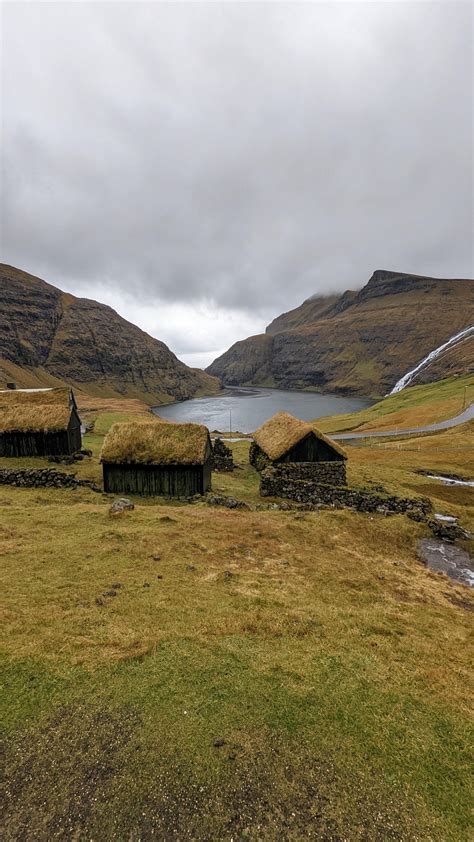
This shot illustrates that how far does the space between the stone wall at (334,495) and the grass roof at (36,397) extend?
25056 millimetres

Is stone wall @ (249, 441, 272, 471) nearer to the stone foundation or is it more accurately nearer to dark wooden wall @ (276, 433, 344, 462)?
the stone foundation

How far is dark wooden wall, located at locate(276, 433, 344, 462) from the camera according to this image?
31.7m

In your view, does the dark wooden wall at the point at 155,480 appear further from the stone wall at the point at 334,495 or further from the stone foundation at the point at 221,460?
the stone foundation at the point at 221,460

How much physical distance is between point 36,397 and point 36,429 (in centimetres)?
652

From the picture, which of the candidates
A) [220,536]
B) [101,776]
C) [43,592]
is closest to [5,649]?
[43,592]

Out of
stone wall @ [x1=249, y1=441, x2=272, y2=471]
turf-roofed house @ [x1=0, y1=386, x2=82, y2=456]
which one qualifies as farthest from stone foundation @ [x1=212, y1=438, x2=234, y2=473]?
turf-roofed house @ [x1=0, y1=386, x2=82, y2=456]

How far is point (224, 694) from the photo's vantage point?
8766 mm

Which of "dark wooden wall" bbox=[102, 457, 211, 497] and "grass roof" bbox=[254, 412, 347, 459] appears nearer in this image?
"dark wooden wall" bbox=[102, 457, 211, 497]

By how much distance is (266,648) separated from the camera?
10641 mm

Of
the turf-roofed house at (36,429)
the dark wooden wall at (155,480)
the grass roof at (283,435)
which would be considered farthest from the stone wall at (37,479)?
the grass roof at (283,435)

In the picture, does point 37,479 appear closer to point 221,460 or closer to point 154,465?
point 154,465

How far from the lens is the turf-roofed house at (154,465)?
2905 cm

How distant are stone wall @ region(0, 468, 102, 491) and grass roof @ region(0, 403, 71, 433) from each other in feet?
21.8

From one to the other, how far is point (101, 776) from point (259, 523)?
52.8 ft
